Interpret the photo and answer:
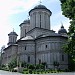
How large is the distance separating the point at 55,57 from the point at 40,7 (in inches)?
630

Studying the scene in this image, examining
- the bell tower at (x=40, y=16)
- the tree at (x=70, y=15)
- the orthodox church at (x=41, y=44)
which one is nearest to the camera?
the tree at (x=70, y=15)

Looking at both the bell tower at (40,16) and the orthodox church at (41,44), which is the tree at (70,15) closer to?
the orthodox church at (41,44)

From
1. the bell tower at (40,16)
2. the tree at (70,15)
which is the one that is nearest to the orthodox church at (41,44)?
the bell tower at (40,16)

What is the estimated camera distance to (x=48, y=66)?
142 ft

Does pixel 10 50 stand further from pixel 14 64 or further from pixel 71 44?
pixel 71 44

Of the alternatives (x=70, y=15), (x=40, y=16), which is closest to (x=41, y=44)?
(x=40, y=16)

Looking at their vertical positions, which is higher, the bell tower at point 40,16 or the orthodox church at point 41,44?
the bell tower at point 40,16

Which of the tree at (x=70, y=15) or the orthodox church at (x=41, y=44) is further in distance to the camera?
the orthodox church at (x=41, y=44)

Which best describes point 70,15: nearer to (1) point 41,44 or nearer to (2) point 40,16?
(1) point 41,44

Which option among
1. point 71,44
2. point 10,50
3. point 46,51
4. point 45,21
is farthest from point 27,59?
point 71,44

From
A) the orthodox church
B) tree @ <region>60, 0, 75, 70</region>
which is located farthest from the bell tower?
tree @ <region>60, 0, 75, 70</region>

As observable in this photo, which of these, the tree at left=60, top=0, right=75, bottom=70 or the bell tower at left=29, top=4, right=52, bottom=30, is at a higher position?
the bell tower at left=29, top=4, right=52, bottom=30

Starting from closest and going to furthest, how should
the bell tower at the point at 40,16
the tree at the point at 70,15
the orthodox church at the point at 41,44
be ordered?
1. the tree at the point at 70,15
2. the orthodox church at the point at 41,44
3. the bell tower at the point at 40,16

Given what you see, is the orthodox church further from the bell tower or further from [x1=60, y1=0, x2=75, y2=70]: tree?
[x1=60, y1=0, x2=75, y2=70]: tree
